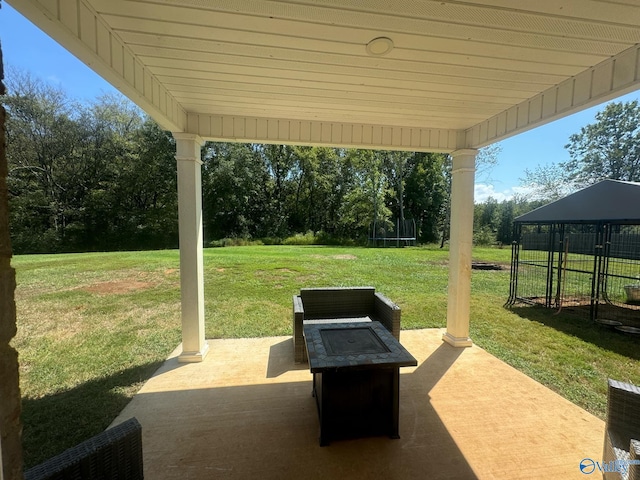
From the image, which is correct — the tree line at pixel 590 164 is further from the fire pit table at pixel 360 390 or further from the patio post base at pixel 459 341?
the fire pit table at pixel 360 390

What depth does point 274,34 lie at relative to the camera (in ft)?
5.68

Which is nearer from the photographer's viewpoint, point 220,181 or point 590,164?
point 220,181

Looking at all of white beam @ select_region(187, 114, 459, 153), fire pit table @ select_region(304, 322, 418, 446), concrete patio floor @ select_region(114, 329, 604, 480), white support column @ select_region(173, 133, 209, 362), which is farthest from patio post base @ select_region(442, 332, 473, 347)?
white support column @ select_region(173, 133, 209, 362)

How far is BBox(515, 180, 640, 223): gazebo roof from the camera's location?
4746mm

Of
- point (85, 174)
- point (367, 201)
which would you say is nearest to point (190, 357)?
point (367, 201)

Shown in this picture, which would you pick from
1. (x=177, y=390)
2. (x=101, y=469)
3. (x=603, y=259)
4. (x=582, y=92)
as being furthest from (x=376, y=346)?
(x=603, y=259)

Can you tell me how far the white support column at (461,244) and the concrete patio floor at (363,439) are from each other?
2.01 ft

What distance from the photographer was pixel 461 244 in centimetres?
372

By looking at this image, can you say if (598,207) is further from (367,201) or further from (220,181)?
(220,181)

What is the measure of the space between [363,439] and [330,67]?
273cm

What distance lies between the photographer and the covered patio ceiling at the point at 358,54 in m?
1.52

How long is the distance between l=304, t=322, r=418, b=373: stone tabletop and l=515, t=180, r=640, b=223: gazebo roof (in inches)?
193

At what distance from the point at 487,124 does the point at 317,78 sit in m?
2.13

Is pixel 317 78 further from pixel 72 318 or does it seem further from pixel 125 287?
pixel 125 287
